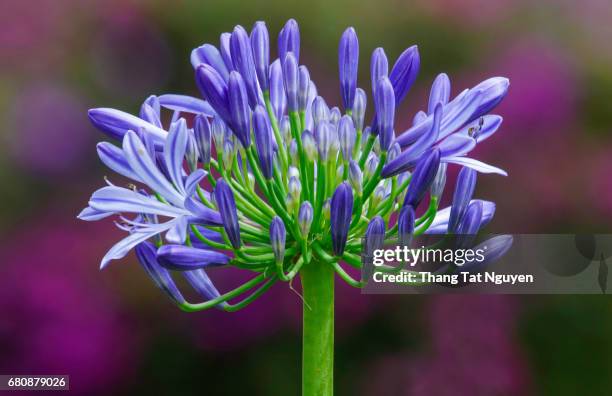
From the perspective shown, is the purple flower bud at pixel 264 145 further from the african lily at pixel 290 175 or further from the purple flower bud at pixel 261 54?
the purple flower bud at pixel 261 54

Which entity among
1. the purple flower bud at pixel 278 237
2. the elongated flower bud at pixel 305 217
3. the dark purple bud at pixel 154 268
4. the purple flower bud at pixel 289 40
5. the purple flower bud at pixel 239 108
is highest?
the purple flower bud at pixel 289 40

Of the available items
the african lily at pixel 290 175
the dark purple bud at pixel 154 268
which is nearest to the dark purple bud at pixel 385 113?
the african lily at pixel 290 175

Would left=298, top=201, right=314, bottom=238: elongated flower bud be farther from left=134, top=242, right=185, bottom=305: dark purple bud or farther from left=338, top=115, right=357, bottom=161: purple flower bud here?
left=134, top=242, right=185, bottom=305: dark purple bud

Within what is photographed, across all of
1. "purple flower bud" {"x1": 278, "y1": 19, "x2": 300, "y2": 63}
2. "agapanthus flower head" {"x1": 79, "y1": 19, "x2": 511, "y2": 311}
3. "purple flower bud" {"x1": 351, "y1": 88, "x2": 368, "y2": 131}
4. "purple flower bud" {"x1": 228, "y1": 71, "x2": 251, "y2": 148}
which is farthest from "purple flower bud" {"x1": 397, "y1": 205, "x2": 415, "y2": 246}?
"purple flower bud" {"x1": 278, "y1": 19, "x2": 300, "y2": 63}

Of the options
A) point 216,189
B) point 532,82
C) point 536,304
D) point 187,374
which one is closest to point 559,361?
point 536,304

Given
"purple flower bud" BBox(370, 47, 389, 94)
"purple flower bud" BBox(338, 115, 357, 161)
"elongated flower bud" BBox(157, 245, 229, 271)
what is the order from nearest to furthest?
"elongated flower bud" BBox(157, 245, 229, 271) < "purple flower bud" BBox(338, 115, 357, 161) < "purple flower bud" BBox(370, 47, 389, 94)

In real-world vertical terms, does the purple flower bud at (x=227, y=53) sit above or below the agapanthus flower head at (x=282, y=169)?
above

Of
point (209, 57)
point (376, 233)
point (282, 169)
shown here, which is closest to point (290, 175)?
point (282, 169)

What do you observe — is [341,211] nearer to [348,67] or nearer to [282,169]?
[282,169]
